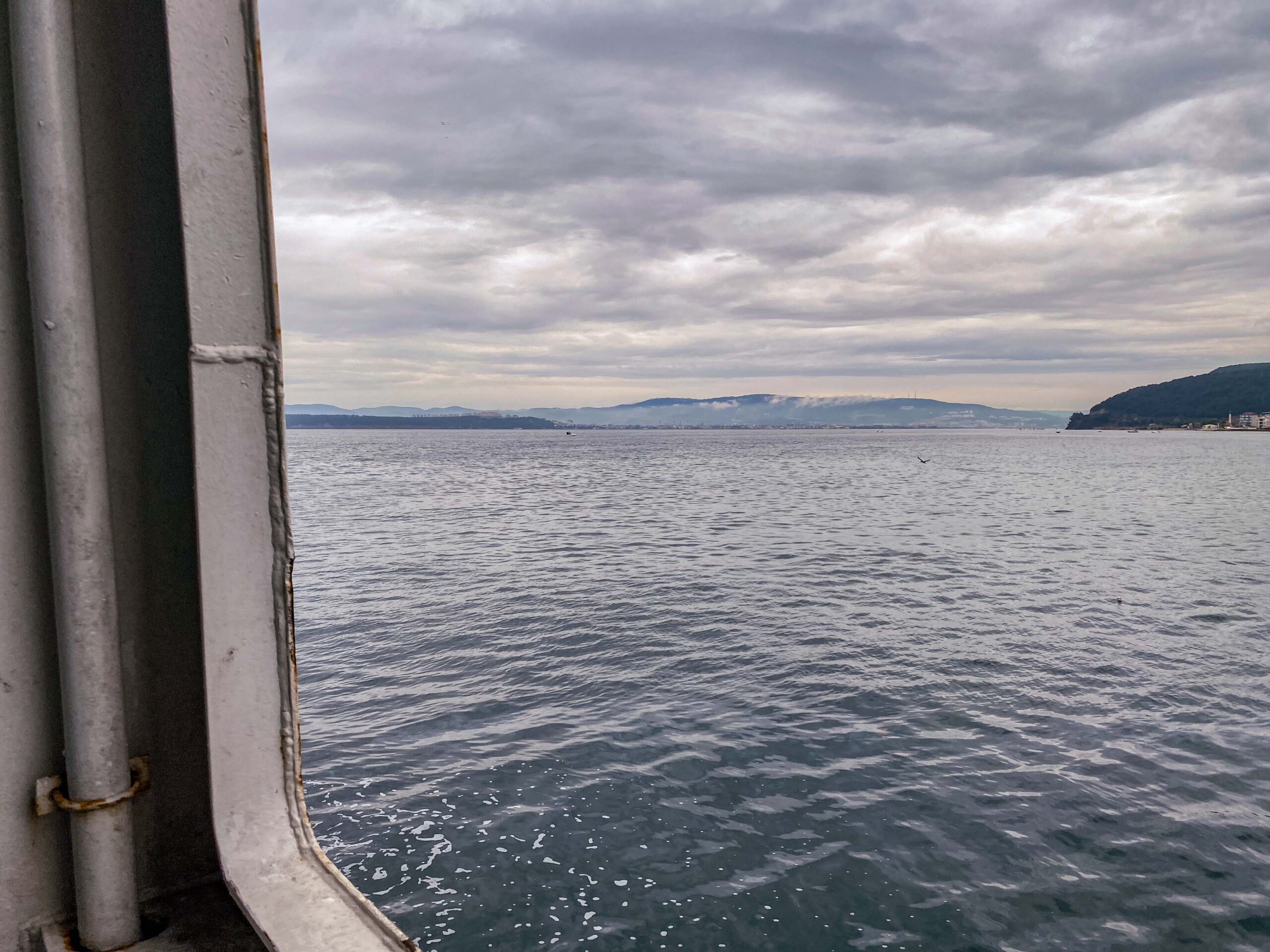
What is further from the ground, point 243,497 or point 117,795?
point 243,497

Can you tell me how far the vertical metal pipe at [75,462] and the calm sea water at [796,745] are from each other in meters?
5.31

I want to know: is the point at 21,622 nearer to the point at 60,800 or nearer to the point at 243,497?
the point at 60,800

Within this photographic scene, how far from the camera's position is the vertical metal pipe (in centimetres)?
216

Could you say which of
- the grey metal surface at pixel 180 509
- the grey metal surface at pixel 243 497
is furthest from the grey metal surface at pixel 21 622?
the grey metal surface at pixel 243 497

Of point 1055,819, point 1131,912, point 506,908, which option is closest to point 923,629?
point 1055,819

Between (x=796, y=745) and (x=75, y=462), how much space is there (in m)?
10.3

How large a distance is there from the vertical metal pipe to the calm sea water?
5307 mm

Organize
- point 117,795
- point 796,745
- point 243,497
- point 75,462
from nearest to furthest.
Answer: point 75,462 → point 117,795 → point 243,497 → point 796,745

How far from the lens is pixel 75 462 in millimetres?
2260

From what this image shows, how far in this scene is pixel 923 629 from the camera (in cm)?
1741

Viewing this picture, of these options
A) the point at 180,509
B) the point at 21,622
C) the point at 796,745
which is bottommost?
the point at 796,745

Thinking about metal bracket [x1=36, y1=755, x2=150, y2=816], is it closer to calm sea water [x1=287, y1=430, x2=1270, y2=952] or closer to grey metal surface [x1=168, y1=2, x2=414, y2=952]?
grey metal surface [x1=168, y1=2, x2=414, y2=952]

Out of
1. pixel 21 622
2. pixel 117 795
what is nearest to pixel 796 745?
pixel 117 795

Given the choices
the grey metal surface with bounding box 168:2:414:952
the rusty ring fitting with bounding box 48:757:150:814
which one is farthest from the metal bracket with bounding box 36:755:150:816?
the grey metal surface with bounding box 168:2:414:952
